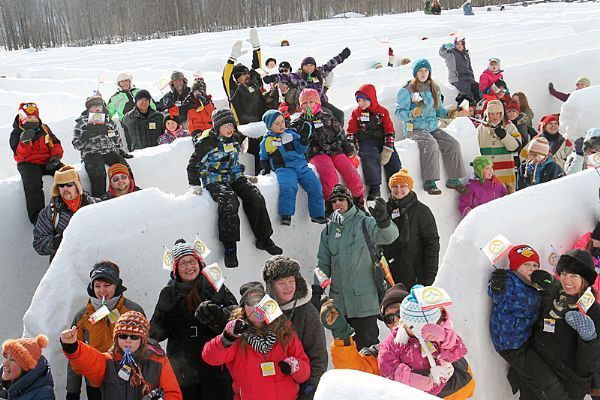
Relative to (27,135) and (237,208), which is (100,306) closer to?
(237,208)

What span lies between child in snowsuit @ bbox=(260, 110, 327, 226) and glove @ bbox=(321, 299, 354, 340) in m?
1.53

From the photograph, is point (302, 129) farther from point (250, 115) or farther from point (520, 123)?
point (520, 123)

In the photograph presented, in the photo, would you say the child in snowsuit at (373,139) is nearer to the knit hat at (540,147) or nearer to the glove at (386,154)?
the glove at (386,154)

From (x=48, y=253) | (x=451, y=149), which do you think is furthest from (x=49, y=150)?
(x=451, y=149)

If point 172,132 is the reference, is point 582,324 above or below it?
below

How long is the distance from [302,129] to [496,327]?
2.37 metres

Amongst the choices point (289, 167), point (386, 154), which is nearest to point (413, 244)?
point (289, 167)

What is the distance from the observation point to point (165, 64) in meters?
15.7

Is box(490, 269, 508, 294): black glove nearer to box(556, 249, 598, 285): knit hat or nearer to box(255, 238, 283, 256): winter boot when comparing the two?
box(556, 249, 598, 285): knit hat

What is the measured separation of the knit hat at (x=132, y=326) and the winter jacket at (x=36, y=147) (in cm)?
256

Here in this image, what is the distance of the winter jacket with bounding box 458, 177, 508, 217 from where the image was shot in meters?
6.08

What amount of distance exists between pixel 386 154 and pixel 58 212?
2.90m

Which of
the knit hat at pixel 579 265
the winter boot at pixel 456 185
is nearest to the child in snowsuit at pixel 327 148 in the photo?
the winter boot at pixel 456 185

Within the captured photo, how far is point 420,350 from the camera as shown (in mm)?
3133
